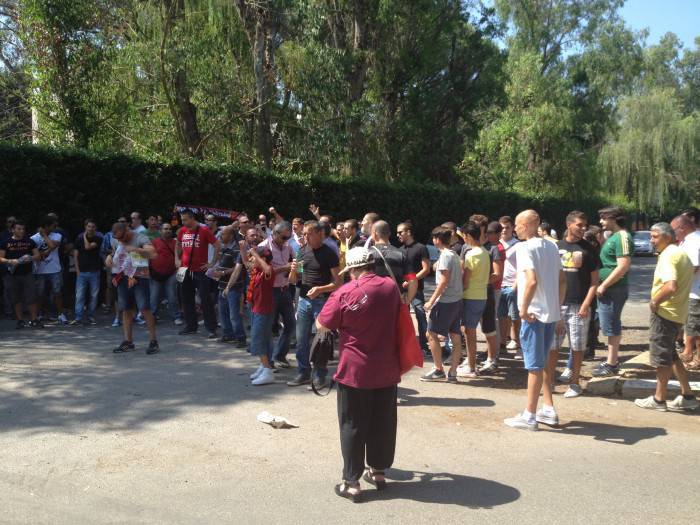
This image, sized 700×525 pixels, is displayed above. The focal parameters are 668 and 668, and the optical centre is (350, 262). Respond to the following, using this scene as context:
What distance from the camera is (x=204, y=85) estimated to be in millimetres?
17625

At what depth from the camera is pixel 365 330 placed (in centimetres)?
469

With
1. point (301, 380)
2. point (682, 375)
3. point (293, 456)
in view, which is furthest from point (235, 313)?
point (682, 375)

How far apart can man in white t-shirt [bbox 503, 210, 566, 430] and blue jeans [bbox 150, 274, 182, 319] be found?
6.32 meters

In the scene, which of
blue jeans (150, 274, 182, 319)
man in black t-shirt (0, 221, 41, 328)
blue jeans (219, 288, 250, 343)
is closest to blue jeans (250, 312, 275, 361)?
blue jeans (219, 288, 250, 343)

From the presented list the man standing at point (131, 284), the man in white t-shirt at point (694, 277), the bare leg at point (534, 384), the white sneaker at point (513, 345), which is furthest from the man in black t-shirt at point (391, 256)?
the man standing at point (131, 284)

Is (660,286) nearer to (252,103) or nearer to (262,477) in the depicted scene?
(262,477)

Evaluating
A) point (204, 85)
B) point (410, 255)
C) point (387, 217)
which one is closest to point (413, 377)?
point (410, 255)

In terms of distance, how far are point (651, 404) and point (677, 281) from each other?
4.30 feet

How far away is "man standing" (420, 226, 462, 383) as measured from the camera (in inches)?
304

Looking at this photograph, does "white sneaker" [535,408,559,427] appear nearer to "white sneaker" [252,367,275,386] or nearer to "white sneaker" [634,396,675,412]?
"white sneaker" [634,396,675,412]

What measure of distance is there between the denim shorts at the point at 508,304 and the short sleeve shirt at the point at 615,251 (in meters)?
1.14

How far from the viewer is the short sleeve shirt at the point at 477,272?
Result: 8.02 m

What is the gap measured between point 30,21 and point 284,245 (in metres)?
10.4

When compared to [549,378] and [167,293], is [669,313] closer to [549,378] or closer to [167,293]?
[549,378]
